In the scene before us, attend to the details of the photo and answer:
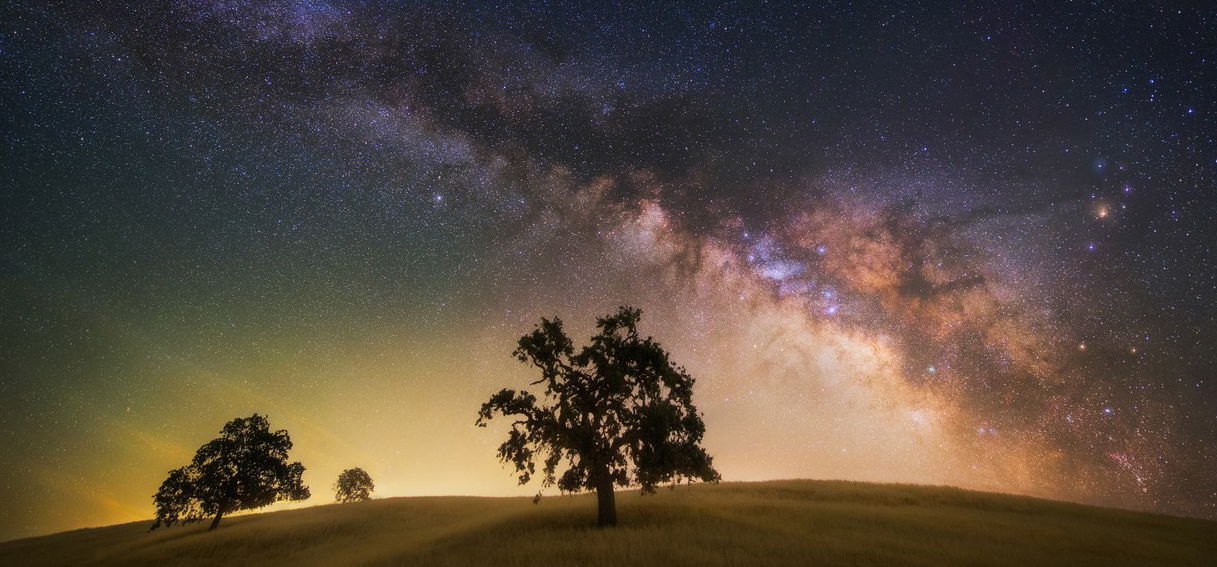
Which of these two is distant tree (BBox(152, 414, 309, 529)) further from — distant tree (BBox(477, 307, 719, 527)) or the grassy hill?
distant tree (BBox(477, 307, 719, 527))

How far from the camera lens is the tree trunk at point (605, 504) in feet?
71.6

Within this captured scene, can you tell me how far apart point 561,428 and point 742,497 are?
1511 centimetres

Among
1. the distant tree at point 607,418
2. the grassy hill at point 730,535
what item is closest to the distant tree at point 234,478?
the grassy hill at point 730,535

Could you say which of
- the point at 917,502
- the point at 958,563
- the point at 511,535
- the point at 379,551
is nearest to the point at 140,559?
the point at 379,551

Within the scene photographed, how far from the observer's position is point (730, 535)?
19.4m

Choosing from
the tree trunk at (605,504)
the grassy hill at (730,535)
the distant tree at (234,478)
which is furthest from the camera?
the distant tree at (234,478)

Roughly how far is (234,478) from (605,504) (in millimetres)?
31919

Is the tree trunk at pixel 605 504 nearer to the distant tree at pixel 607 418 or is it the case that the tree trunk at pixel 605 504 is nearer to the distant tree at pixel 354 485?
the distant tree at pixel 607 418

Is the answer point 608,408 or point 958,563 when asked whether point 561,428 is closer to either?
point 608,408

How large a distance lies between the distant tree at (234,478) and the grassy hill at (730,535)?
7.98 ft

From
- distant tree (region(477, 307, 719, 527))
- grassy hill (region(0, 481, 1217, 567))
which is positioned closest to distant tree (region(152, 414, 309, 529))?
grassy hill (region(0, 481, 1217, 567))

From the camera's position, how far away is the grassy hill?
1717cm

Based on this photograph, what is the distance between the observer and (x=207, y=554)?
26094mm

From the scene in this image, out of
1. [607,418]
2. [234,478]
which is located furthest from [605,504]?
[234,478]
